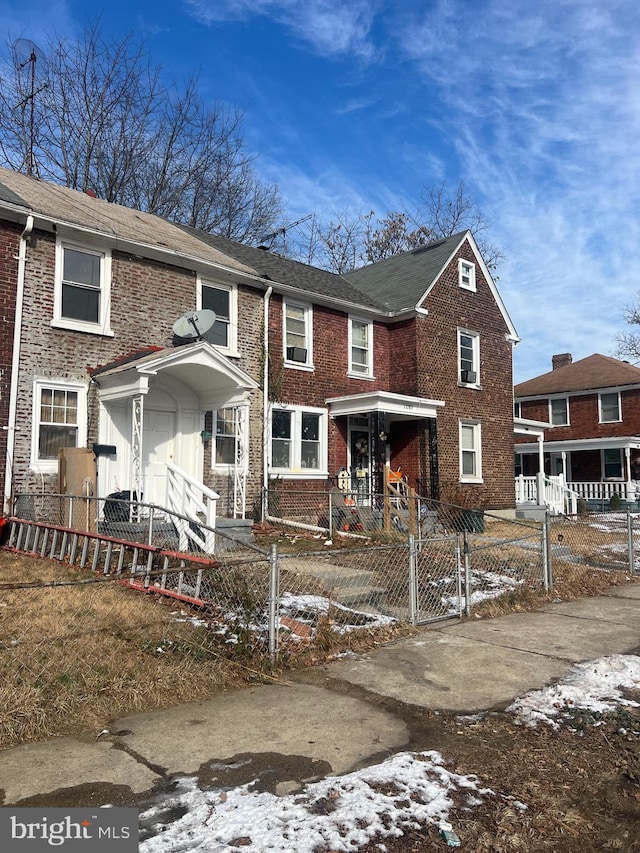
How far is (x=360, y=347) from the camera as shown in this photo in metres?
18.1

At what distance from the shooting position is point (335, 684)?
222 inches

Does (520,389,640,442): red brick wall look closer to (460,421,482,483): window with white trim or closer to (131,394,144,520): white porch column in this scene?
(460,421,482,483): window with white trim

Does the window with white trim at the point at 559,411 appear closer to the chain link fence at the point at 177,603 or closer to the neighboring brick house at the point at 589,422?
the neighboring brick house at the point at 589,422

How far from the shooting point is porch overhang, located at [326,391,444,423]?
16.0m

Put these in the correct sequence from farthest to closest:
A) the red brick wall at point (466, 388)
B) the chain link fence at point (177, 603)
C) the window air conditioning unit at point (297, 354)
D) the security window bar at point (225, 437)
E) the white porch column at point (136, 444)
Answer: the red brick wall at point (466, 388), the window air conditioning unit at point (297, 354), the security window bar at point (225, 437), the white porch column at point (136, 444), the chain link fence at point (177, 603)

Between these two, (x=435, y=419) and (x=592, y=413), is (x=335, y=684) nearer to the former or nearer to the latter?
(x=435, y=419)

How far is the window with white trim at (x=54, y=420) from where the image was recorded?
38.2 feet

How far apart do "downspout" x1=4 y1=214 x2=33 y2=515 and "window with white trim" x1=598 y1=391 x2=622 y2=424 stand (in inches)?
1040

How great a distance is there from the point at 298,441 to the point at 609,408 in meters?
20.1

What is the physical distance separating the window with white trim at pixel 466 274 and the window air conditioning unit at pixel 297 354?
6135mm

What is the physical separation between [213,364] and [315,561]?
435cm

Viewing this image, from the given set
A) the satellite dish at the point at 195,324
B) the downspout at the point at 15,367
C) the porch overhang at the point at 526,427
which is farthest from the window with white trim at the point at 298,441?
the porch overhang at the point at 526,427

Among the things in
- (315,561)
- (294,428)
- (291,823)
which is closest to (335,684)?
(291,823)

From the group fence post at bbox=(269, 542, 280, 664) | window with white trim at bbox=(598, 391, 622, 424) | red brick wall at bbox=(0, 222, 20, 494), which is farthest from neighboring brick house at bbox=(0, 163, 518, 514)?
window with white trim at bbox=(598, 391, 622, 424)
